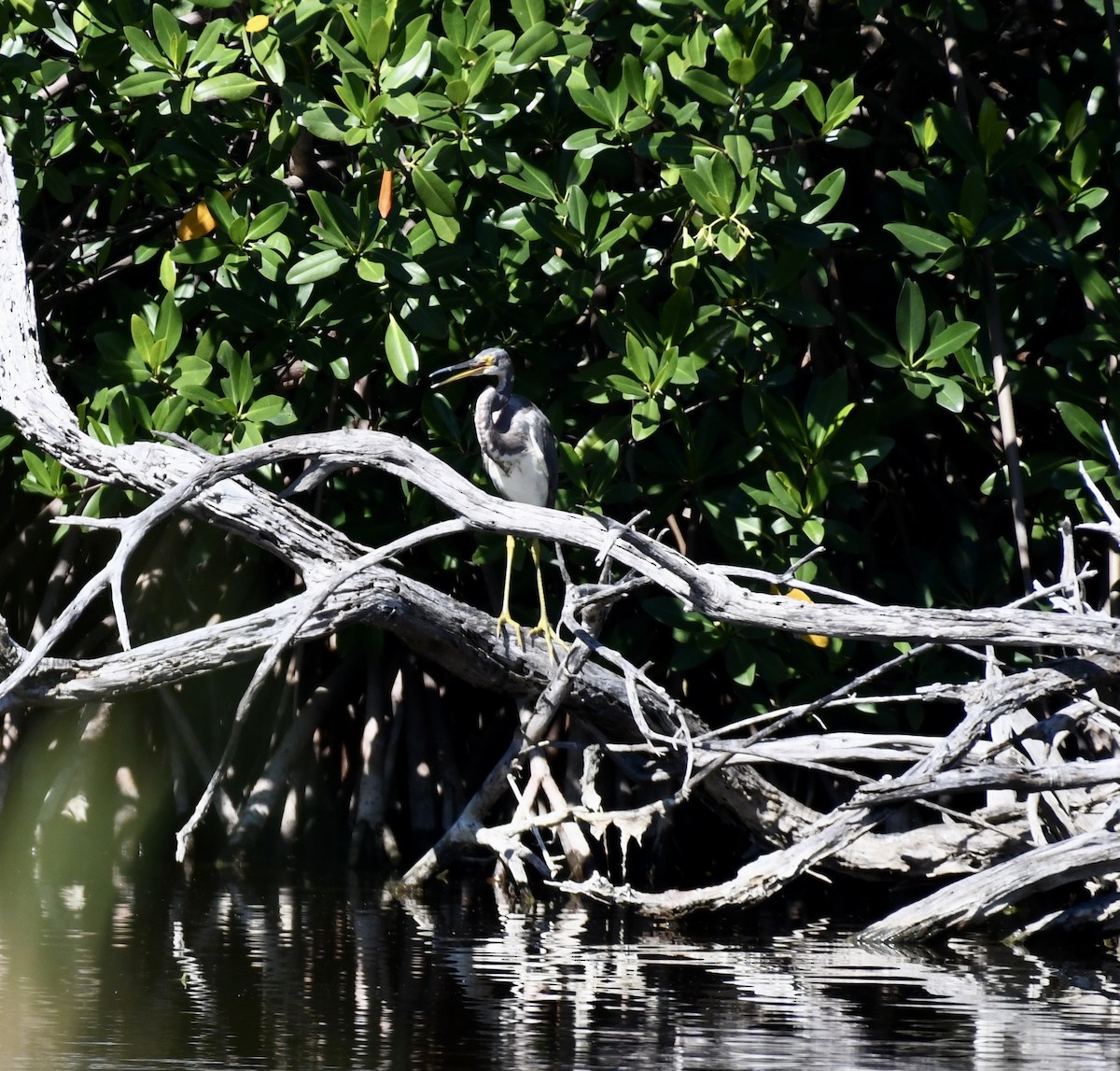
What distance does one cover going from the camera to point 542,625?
6266 millimetres

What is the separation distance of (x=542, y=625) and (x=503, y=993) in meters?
2.07

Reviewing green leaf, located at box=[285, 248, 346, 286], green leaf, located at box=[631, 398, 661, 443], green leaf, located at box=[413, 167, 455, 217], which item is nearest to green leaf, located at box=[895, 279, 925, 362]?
green leaf, located at box=[631, 398, 661, 443]

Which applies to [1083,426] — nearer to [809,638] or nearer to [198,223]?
[809,638]

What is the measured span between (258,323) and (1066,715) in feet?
9.88

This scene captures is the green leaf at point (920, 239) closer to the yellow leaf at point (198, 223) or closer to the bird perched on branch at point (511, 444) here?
the bird perched on branch at point (511, 444)

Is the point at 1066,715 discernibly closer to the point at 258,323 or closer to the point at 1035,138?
the point at 1035,138

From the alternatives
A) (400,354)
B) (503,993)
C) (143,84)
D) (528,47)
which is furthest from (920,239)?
(503,993)

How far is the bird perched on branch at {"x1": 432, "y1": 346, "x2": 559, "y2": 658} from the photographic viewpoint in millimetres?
5949

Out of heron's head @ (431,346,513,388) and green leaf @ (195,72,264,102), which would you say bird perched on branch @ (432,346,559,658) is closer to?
heron's head @ (431,346,513,388)

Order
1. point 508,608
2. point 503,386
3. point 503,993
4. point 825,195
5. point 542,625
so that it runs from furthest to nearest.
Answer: point 508,608 → point 542,625 → point 503,386 → point 825,195 → point 503,993

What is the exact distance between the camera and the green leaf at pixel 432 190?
5.03m

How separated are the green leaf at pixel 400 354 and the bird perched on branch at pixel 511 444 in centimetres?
51

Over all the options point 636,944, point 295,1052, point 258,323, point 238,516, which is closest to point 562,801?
point 636,944

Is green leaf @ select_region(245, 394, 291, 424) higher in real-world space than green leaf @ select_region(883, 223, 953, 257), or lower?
lower
